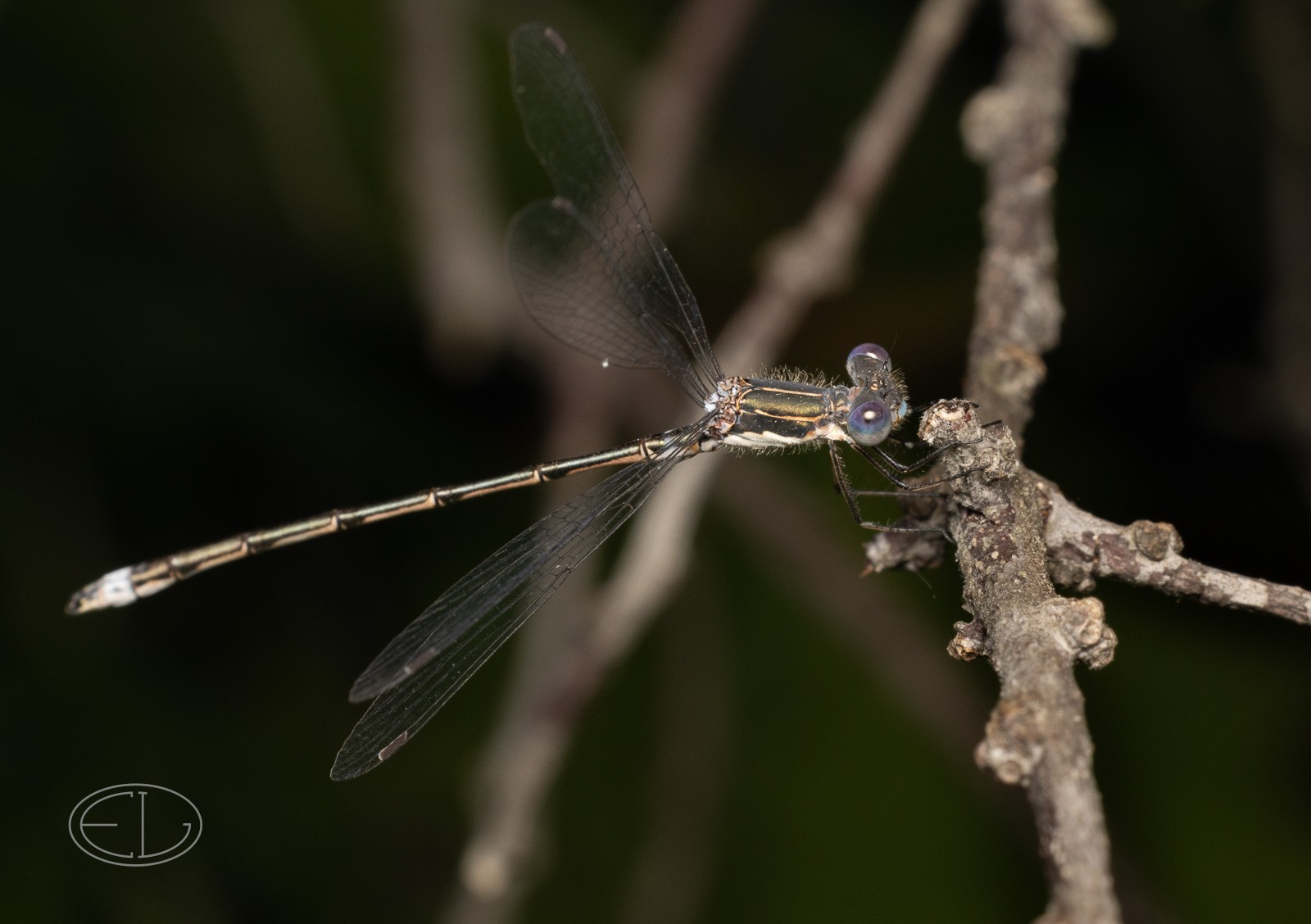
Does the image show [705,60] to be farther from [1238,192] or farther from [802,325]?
[1238,192]

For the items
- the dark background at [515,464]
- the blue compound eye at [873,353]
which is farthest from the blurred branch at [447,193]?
the blue compound eye at [873,353]

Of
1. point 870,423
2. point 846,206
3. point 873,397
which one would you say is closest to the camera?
point 870,423

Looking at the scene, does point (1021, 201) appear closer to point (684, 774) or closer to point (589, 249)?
point (589, 249)

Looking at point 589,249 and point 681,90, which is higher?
point 681,90

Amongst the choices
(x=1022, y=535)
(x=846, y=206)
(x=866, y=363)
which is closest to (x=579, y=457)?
(x=866, y=363)

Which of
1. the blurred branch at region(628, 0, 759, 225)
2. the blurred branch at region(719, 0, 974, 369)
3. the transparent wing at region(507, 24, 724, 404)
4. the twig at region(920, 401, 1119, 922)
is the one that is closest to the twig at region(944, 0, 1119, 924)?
the twig at region(920, 401, 1119, 922)

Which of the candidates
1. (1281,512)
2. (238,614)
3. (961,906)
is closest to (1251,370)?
(1281,512)
